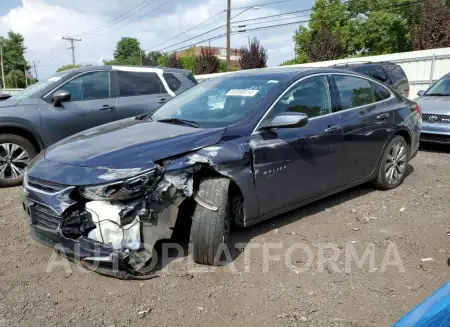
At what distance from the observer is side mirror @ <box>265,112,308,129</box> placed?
3463mm

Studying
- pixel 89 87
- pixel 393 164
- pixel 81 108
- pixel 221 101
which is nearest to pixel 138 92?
pixel 89 87

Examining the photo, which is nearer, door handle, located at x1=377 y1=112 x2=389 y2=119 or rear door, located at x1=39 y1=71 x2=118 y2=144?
door handle, located at x1=377 y1=112 x2=389 y2=119

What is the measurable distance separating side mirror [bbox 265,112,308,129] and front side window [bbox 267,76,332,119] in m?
0.14

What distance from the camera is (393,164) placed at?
518 centimetres

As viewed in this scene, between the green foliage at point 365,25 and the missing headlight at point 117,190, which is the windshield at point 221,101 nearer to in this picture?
the missing headlight at point 117,190

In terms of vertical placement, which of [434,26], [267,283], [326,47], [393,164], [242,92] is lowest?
[267,283]

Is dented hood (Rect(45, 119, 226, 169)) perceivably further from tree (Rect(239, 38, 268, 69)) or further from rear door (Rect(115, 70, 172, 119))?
tree (Rect(239, 38, 268, 69))

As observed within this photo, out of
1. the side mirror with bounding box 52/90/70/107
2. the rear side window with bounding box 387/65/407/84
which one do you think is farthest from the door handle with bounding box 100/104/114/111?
the rear side window with bounding box 387/65/407/84

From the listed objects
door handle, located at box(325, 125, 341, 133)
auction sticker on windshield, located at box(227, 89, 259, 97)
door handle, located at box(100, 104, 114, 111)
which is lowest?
door handle, located at box(325, 125, 341, 133)

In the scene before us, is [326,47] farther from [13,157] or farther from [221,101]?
[221,101]

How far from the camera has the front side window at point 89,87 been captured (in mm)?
6156

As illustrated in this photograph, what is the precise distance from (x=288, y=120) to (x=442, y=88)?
22.1 ft

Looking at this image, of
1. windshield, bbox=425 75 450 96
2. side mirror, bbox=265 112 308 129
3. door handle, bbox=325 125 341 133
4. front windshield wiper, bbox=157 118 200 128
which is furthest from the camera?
windshield, bbox=425 75 450 96

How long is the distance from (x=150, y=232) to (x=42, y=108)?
3755 millimetres
